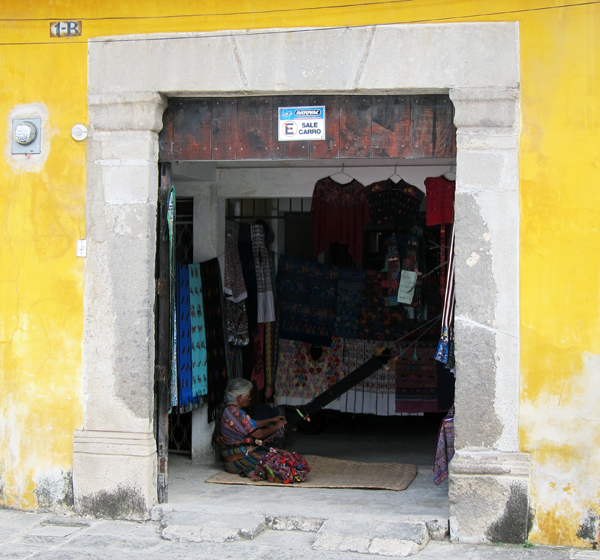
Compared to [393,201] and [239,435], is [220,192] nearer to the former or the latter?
[393,201]

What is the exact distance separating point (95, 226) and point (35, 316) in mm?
806

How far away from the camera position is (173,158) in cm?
543

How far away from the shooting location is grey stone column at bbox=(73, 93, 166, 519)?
5270mm

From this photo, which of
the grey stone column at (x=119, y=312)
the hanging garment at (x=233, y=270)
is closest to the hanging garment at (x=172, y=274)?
the grey stone column at (x=119, y=312)

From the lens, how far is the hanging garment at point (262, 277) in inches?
313

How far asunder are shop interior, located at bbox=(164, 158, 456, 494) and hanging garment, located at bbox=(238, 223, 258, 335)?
11mm

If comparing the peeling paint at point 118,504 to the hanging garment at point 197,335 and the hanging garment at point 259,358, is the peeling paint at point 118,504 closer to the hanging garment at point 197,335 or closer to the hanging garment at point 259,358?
the hanging garment at point 197,335

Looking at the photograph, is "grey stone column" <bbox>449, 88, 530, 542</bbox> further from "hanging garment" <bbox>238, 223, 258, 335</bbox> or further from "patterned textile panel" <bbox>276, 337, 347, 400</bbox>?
"patterned textile panel" <bbox>276, 337, 347, 400</bbox>

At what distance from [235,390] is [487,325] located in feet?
8.73

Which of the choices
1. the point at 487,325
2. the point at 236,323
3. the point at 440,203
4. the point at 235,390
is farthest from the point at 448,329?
the point at 236,323

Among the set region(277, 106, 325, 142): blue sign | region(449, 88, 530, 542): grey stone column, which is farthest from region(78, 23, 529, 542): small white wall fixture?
region(277, 106, 325, 142): blue sign

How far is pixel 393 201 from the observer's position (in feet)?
24.6

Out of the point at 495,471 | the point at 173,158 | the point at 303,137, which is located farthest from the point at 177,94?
the point at 495,471

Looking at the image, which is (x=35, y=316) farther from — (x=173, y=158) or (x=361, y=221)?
(x=361, y=221)
